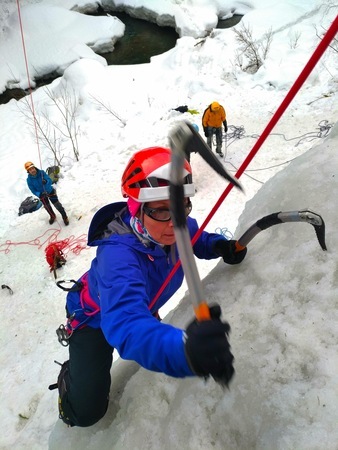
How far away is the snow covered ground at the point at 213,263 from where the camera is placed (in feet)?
4.67

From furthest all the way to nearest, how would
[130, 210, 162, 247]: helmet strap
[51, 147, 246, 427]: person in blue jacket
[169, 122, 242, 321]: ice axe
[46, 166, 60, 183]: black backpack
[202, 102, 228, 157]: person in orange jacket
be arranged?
[46, 166, 60, 183]: black backpack
[202, 102, 228, 157]: person in orange jacket
[130, 210, 162, 247]: helmet strap
[51, 147, 246, 427]: person in blue jacket
[169, 122, 242, 321]: ice axe

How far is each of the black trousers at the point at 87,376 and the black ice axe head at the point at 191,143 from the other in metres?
1.67

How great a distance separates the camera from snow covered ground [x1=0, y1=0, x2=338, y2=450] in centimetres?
142

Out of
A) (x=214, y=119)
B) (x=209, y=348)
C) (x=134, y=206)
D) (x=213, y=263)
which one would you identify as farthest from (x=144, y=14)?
(x=209, y=348)

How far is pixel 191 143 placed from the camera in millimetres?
1060

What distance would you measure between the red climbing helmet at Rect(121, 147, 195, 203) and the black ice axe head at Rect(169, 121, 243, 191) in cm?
52

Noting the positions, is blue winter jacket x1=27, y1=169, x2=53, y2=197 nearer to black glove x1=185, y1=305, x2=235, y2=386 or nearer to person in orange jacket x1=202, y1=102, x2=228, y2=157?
person in orange jacket x1=202, y1=102, x2=228, y2=157

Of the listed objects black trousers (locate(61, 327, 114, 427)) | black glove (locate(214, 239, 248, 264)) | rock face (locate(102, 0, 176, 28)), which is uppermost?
black glove (locate(214, 239, 248, 264))

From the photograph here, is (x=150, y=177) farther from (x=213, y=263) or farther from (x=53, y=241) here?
(x=53, y=241)

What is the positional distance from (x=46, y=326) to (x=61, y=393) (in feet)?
9.32

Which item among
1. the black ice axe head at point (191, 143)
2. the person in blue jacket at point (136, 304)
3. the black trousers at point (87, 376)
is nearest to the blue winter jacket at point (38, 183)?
the person in blue jacket at point (136, 304)

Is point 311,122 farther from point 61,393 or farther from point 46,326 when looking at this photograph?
point 61,393

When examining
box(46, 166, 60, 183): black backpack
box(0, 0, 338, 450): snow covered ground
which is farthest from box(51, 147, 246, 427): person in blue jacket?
box(46, 166, 60, 183): black backpack

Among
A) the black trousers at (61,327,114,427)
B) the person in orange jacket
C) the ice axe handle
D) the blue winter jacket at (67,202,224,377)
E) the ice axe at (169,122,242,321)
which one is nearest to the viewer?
the ice axe at (169,122,242,321)
